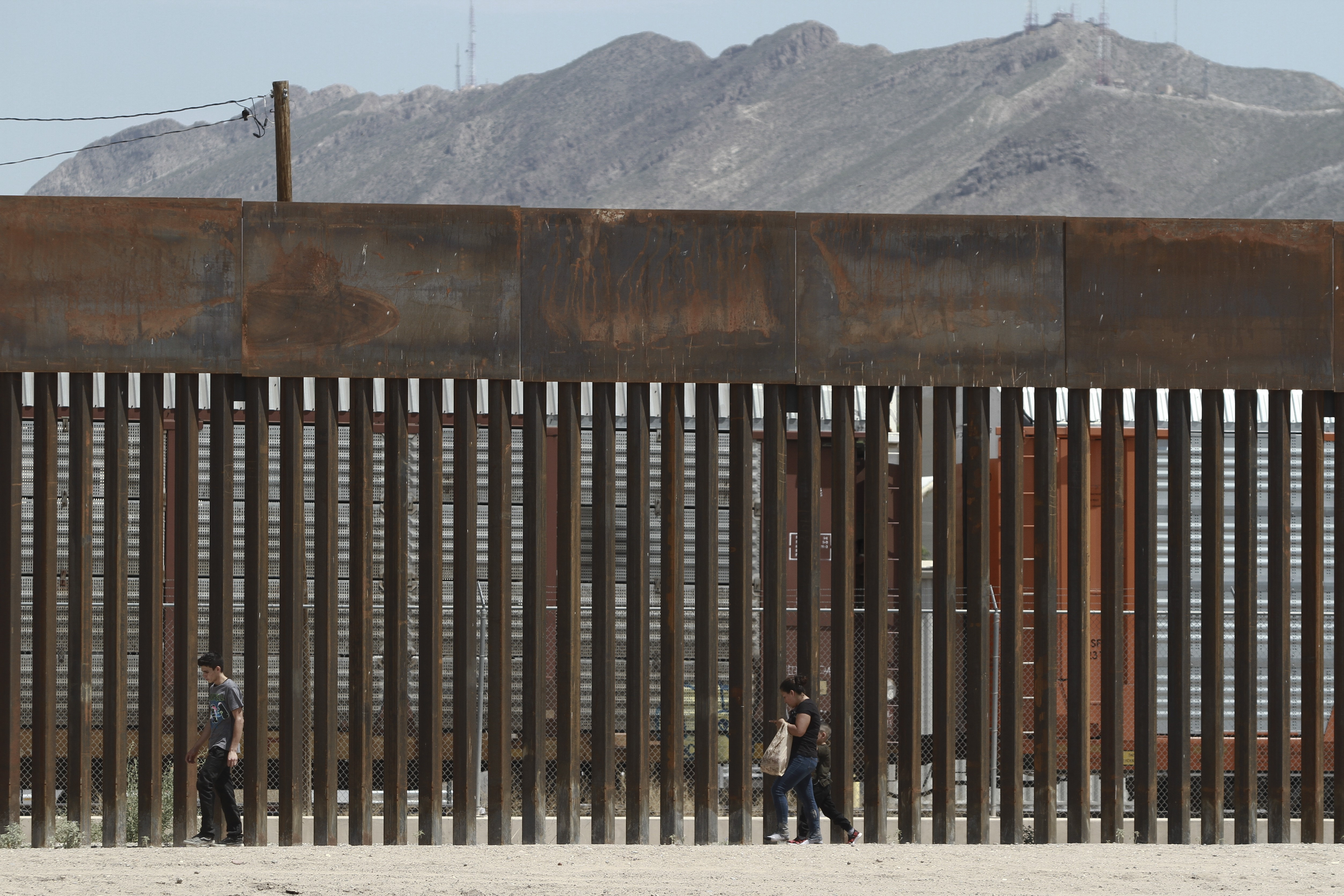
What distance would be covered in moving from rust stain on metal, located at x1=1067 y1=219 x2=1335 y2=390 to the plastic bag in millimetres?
2612

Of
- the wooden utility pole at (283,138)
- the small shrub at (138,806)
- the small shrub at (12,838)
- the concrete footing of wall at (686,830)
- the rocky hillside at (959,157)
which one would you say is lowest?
the concrete footing of wall at (686,830)

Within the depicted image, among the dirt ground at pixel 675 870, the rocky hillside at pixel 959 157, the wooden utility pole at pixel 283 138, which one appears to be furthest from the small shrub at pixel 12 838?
the rocky hillside at pixel 959 157

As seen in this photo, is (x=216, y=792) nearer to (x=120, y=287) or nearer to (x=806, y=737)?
(x=120, y=287)

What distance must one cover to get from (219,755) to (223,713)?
24 centimetres

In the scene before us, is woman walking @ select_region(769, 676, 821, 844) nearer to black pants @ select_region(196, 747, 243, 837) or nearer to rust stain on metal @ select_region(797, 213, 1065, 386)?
rust stain on metal @ select_region(797, 213, 1065, 386)

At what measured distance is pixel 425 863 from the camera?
6.40 meters

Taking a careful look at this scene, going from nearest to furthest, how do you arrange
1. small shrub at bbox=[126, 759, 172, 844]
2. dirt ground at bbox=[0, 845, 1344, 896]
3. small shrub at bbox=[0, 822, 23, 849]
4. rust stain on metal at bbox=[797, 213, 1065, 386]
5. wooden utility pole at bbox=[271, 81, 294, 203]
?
1. dirt ground at bbox=[0, 845, 1344, 896]
2. small shrub at bbox=[0, 822, 23, 849]
3. rust stain on metal at bbox=[797, 213, 1065, 386]
4. small shrub at bbox=[126, 759, 172, 844]
5. wooden utility pole at bbox=[271, 81, 294, 203]

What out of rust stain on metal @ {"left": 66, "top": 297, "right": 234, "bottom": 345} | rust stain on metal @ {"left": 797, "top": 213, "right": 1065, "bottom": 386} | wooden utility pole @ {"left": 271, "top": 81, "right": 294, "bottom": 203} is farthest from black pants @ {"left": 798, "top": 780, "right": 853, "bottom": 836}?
wooden utility pole @ {"left": 271, "top": 81, "right": 294, "bottom": 203}

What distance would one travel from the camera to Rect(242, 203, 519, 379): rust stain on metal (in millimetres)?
7223

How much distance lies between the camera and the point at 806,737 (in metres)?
8.74

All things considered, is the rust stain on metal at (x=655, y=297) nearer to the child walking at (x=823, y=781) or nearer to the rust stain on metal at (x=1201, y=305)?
the rust stain on metal at (x=1201, y=305)

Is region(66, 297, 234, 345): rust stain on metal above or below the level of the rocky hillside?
below

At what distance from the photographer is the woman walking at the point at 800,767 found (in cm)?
811

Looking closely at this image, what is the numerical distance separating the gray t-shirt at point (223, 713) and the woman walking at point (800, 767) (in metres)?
3.18
